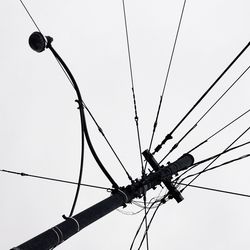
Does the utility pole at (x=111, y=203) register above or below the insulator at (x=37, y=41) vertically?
below

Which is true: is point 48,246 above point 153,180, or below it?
below

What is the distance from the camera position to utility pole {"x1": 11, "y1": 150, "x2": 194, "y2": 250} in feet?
14.4

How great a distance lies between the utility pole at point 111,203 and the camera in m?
4.40

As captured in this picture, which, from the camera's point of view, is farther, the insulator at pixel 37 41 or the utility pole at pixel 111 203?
the insulator at pixel 37 41

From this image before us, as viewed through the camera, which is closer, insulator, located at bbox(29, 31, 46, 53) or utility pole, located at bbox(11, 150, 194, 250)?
utility pole, located at bbox(11, 150, 194, 250)

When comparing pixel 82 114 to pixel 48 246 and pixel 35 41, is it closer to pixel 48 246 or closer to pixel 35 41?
pixel 35 41

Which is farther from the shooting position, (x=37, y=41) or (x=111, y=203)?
(x=111, y=203)

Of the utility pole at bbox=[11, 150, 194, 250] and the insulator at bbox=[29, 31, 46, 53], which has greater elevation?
the insulator at bbox=[29, 31, 46, 53]

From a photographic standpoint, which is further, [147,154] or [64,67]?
[147,154]

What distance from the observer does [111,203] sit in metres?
6.05

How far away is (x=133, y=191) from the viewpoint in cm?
687

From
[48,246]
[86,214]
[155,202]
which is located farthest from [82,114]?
[155,202]

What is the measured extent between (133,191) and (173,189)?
183 centimetres

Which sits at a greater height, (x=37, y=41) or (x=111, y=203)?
(x=37, y=41)
